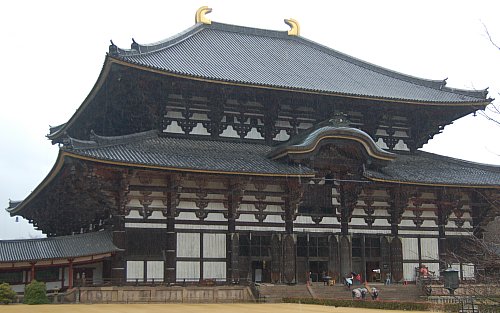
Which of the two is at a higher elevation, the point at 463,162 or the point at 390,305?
the point at 463,162

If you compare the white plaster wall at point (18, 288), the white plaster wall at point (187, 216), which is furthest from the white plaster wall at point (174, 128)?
the white plaster wall at point (18, 288)

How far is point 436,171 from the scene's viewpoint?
42.0 metres

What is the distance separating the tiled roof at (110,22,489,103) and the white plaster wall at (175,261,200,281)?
10.0 m

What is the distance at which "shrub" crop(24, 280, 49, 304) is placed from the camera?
30.5 meters

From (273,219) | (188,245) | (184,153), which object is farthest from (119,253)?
(273,219)

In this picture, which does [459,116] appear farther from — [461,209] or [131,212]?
[131,212]

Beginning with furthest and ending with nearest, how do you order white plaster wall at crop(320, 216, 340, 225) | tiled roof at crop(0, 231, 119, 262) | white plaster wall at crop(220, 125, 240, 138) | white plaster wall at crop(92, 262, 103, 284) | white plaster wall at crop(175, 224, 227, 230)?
white plaster wall at crop(220, 125, 240, 138), white plaster wall at crop(320, 216, 340, 225), white plaster wall at crop(92, 262, 103, 284), white plaster wall at crop(175, 224, 227, 230), tiled roof at crop(0, 231, 119, 262)

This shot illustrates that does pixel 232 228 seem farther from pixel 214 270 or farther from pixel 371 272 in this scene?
pixel 371 272

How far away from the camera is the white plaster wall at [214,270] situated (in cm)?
3566

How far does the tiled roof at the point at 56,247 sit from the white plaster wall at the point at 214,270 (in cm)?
518

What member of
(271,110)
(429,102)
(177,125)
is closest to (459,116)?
(429,102)

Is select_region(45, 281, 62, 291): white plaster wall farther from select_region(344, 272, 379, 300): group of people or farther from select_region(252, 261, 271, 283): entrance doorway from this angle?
select_region(344, 272, 379, 300): group of people

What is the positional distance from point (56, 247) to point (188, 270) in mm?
6772

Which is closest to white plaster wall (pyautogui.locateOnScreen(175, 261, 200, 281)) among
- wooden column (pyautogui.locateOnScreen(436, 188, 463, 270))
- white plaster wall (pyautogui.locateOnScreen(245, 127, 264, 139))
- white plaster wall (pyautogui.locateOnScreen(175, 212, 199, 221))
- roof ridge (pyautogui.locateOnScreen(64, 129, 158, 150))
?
white plaster wall (pyautogui.locateOnScreen(175, 212, 199, 221))
